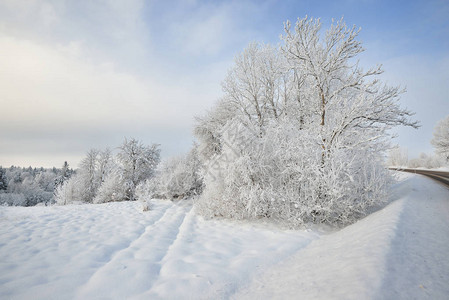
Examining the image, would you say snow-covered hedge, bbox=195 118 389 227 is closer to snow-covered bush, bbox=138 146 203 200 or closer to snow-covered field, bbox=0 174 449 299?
snow-covered field, bbox=0 174 449 299

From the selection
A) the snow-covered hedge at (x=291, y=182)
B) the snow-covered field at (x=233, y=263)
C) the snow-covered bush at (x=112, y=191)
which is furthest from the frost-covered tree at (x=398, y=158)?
the snow-covered bush at (x=112, y=191)

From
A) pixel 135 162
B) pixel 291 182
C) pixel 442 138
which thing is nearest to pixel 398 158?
pixel 442 138

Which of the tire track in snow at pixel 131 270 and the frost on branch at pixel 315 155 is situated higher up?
the frost on branch at pixel 315 155

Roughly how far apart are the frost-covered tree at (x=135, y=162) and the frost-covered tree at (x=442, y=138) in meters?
42.2

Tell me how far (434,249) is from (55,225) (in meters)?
9.82

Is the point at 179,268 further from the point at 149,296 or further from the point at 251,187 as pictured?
the point at 251,187

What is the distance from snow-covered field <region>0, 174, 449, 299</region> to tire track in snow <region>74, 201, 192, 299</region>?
0.02 meters

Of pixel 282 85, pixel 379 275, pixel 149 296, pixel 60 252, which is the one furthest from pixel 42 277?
pixel 282 85

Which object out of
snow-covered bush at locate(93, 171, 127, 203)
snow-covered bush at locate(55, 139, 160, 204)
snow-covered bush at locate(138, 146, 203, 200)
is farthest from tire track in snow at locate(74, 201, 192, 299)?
snow-covered bush at locate(93, 171, 127, 203)

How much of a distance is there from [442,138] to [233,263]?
134 feet

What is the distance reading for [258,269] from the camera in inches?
143

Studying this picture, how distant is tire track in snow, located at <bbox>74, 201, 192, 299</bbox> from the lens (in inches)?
117

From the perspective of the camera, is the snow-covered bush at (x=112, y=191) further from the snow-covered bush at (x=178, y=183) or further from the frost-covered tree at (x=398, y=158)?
the frost-covered tree at (x=398, y=158)

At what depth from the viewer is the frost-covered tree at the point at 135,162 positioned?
875 inches
